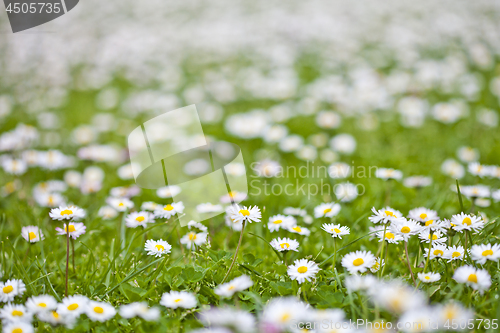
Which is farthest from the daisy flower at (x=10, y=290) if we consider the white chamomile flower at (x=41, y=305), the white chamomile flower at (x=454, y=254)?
the white chamomile flower at (x=454, y=254)

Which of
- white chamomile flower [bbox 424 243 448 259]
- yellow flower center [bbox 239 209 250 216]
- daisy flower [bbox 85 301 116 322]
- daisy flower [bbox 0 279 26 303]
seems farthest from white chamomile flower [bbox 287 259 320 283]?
daisy flower [bbox 0 279 26 303]

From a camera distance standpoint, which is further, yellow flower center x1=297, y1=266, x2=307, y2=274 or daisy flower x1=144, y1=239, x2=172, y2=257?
daisy flower x1=144, y1=239, x2=172, y2=257

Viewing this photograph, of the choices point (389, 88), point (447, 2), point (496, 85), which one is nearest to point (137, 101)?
point (389, 88)

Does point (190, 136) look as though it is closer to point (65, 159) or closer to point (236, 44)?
point (65, 159)

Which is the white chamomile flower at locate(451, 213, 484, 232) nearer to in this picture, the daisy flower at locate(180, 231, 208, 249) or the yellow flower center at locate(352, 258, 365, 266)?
the yellow flower center at locate(352, 258, 365, 266)

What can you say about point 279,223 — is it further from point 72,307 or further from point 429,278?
point 72,307

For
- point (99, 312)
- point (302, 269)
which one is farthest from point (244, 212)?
point (99, 312)
